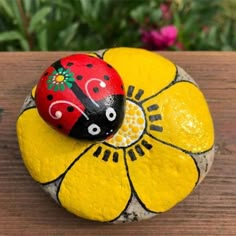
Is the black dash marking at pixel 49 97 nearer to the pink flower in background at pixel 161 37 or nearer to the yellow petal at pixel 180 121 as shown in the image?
the yellow petal at pixel 180 121

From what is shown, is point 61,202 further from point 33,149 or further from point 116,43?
point 116,43

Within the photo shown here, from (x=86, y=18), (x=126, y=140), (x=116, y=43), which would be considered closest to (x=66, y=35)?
(x=86, y=18)

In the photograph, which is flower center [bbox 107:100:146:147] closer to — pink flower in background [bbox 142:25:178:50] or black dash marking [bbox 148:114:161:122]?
black dash marking [bbox 148:114:161:122]

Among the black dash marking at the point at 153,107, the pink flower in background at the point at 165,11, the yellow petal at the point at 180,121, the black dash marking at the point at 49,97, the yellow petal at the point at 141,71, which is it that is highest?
the black dash marking at the point at 49,97

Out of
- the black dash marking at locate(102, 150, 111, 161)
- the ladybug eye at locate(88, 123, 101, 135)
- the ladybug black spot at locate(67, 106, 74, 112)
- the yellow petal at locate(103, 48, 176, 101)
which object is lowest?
the black dash marking at locate(102, 150, 111, 161)

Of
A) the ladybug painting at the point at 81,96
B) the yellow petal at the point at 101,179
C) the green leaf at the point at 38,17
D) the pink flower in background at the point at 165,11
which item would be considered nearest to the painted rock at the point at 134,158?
the yellow petal at the point at 101,179

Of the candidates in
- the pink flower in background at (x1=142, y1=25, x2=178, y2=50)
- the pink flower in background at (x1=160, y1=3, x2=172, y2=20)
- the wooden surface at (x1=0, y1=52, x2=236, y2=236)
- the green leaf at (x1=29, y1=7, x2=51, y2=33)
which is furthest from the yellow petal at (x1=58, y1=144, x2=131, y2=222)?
the pink flower in background at (x1=160, y1=3, x2=172, y2=20)
